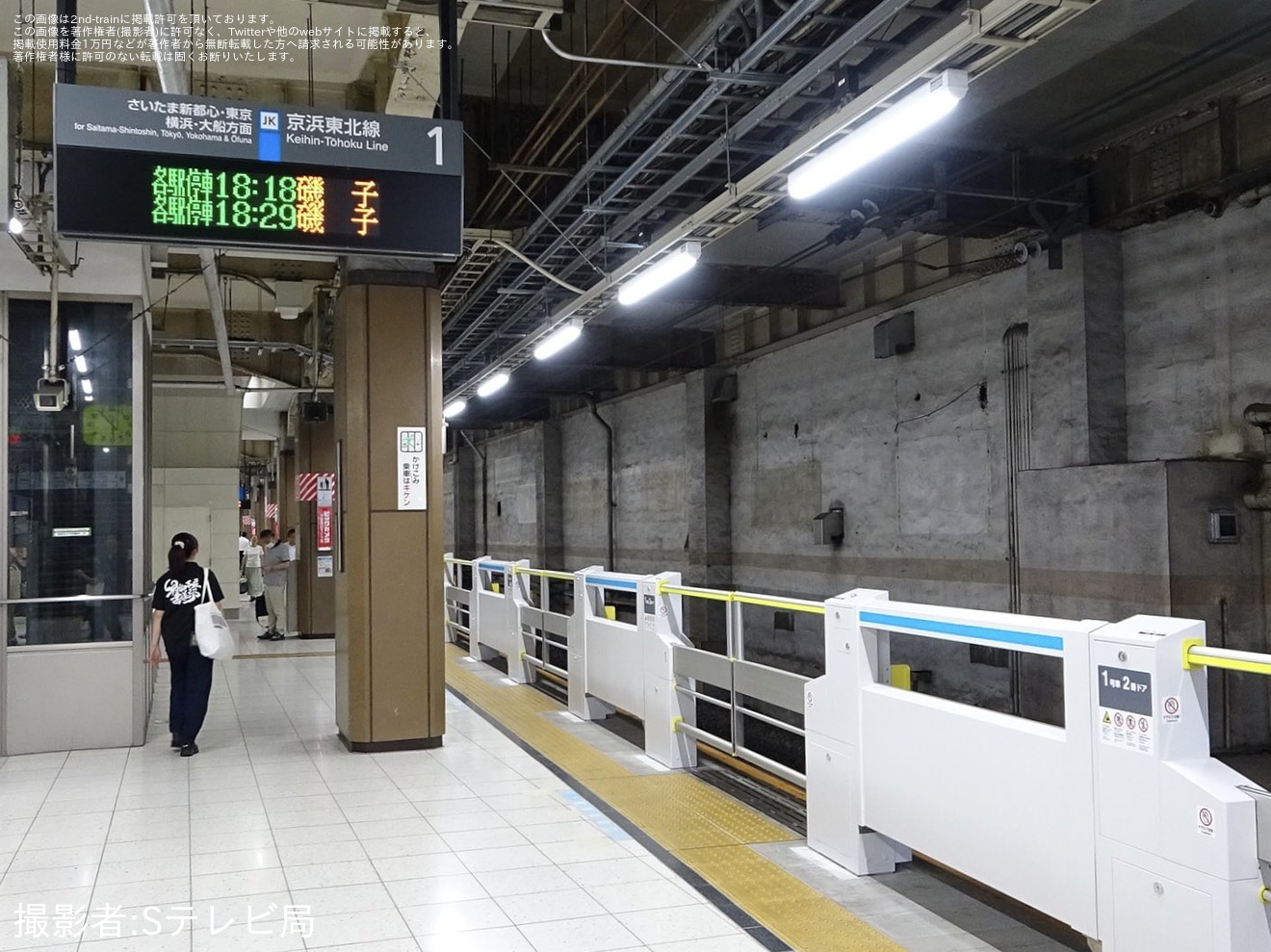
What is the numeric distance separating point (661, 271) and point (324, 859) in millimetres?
4606

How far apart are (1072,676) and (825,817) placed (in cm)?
171

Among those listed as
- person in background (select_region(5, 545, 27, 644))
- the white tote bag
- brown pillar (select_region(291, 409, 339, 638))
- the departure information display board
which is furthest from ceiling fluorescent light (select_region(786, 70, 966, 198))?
brown pillar (select_region(291, 409, 339, 638))

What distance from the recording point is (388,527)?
23.8ft

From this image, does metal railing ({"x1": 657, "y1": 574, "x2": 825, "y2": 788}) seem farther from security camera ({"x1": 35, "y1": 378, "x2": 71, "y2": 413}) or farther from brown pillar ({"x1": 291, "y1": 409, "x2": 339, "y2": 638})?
brown pillar ({"x1": 291, "y1": 409, "x2": 339, "y2": 638})

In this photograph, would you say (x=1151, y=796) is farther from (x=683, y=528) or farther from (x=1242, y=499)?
(x=683, y=528)

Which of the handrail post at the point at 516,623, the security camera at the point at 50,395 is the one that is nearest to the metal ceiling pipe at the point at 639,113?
the handrail post at the point at 516,623

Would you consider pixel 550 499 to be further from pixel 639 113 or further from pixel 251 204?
pixel 251 204

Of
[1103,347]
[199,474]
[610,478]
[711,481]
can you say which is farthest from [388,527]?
[610,478]

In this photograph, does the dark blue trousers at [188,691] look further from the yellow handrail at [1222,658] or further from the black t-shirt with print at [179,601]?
the yellow handrail at [1222,658]

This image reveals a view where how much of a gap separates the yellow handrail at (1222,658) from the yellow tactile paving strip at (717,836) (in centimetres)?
148

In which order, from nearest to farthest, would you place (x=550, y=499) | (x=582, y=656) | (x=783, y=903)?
1. (x=783, y=903)
2. (x=582, y=656)
3. (x=550, y=499)

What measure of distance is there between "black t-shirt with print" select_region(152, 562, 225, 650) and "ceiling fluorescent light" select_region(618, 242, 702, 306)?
12.1 ft

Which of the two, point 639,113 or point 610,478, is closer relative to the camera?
point 639,113

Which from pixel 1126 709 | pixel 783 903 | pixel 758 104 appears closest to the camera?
pixel 1126 709
